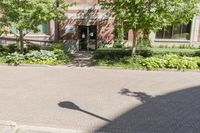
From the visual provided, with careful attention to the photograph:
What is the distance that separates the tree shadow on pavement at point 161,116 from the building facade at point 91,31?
11785 millimetres

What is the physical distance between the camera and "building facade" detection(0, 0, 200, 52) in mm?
20234

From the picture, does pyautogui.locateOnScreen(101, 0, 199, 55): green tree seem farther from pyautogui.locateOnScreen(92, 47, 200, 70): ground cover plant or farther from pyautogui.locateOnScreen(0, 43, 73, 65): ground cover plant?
pyautogui.locateOnScreen(0, 43, 73, 65): ground cover plant

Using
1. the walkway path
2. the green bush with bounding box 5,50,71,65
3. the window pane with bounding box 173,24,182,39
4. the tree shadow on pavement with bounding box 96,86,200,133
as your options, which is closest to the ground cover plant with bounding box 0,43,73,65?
the green bush with bounding box 5,50,71,65

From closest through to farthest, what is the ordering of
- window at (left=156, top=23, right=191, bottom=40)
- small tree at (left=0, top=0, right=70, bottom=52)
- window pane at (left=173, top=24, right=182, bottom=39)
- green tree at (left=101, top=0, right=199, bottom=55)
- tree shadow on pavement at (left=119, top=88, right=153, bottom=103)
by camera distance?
tree shadow on pavement at (left=119, top=88, right=153, bottom=103)
green tree at (left=101, top=0, right=199, bottom=55)
small tree at (left=0, top=0, right=70, bottom=52)
window at (left=156, top=23, right=191, bottom=40)
window pane at (left=173, top=24, right=182, bottom=39)

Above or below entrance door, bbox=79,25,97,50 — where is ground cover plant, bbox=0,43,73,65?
below

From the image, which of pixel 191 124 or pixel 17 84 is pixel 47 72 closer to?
pixel 17 84

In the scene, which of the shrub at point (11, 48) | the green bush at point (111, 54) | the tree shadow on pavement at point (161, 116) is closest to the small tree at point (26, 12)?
the shrub at point (11, 48)

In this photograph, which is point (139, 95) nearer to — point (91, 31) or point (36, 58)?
point (36, 58)

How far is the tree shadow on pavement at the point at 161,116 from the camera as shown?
6.58m

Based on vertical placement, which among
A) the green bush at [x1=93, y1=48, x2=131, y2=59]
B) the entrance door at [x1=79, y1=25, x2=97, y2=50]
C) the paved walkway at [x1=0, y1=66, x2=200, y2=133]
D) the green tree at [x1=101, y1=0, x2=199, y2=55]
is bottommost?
the paved walkway at [x1=0, y1=66, x2=200, y2=133]

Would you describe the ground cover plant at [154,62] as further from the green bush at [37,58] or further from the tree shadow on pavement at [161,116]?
the tree shadow on pavement at [161,116]

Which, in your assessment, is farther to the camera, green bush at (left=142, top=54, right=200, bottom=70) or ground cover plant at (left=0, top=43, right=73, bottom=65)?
ground cover plant at (left=0, top=43, right=73, bottom=65)

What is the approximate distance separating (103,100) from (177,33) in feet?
46.3

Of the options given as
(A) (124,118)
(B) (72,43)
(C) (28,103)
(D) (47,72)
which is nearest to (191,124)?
(A) (124,118)
